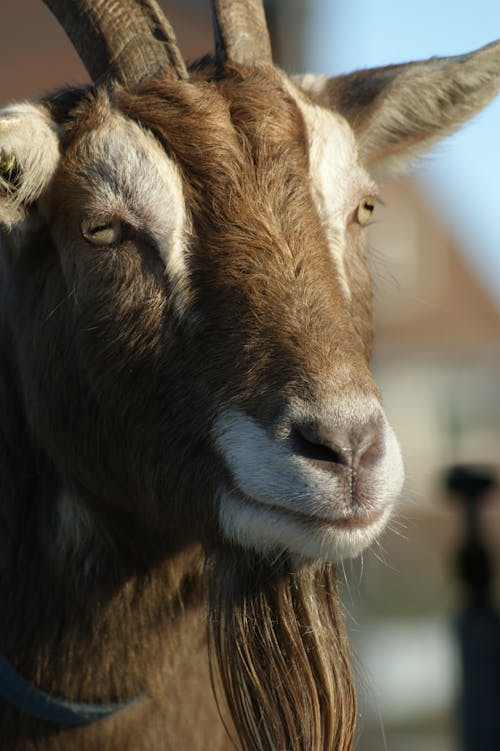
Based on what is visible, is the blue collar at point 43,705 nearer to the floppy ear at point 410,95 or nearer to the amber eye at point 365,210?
the amber eye at point 365,210

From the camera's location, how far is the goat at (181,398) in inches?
110

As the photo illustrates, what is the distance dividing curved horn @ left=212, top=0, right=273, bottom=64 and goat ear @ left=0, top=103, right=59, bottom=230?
60 cm

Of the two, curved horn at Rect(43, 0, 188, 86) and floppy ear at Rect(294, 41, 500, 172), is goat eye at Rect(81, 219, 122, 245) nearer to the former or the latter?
curved horn at Rect(43, 0, 188, 86)

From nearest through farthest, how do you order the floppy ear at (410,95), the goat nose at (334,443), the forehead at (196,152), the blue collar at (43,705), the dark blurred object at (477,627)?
1. the goat nose at (334,443)
2. the forehead at (196,152)
3. the blue collar at (43,705)
4. the floppy ear at (410,95)
5. the dark blurred object at (477,627)

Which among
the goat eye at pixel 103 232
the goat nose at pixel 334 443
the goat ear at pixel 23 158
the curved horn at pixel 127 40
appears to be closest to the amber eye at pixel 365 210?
the curved horn at pixel 127 40

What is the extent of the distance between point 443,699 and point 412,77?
1061 centimetres

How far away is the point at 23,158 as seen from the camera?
3178mm

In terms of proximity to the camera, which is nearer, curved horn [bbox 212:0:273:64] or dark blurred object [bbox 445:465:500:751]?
curved horn [bbox 212:0:273:64]

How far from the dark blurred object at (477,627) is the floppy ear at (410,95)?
3.88 m

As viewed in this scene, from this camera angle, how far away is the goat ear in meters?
3.13

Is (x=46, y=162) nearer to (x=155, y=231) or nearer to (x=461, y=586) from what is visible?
(x=155, y=231)

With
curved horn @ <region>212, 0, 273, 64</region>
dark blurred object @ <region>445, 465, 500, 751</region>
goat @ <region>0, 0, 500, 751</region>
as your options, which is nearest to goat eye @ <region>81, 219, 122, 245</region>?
goat @ <region>0, 0, 500, 751</region>

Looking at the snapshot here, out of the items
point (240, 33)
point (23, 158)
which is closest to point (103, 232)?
point (23, 158)

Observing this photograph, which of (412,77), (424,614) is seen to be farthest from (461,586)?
(424,614)
